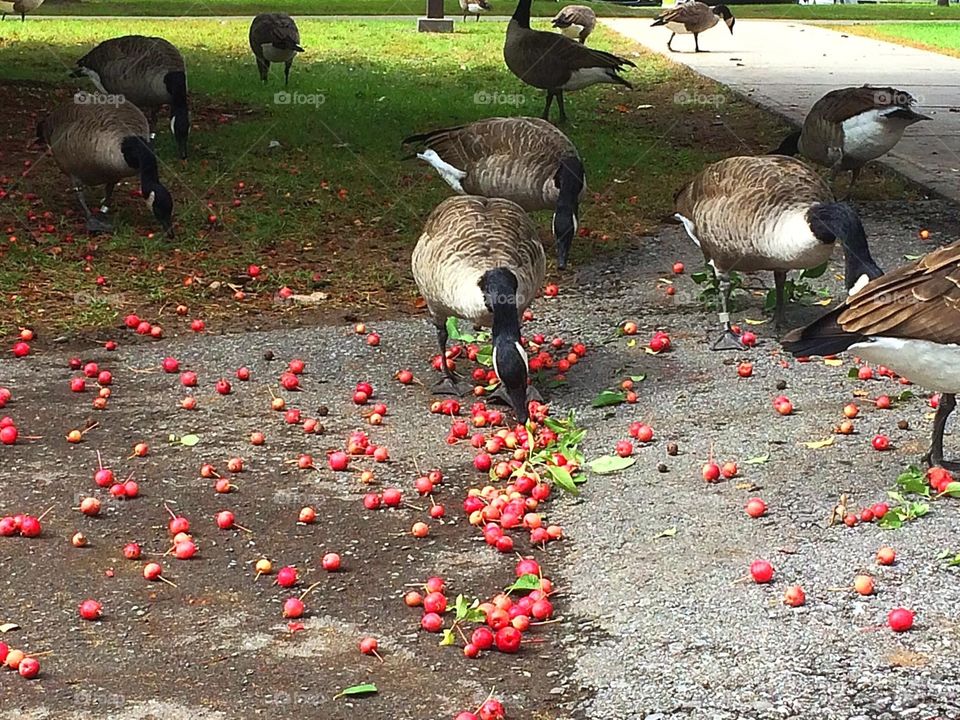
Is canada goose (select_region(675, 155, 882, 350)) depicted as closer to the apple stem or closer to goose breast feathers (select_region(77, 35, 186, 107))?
the apple stem

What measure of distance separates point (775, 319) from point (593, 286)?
1.70 m

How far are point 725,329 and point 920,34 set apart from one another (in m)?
23.4

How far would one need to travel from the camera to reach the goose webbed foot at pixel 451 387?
296 inches

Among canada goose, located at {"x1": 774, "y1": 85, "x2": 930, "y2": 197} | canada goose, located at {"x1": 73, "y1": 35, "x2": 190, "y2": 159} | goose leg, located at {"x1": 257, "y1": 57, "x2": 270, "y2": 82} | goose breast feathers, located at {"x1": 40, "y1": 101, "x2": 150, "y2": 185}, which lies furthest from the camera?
goose leg, located at {"x1": 257, "y1": 57, "x2": 270, "y2": 82}

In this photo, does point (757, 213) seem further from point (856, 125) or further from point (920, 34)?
point (920, 34)

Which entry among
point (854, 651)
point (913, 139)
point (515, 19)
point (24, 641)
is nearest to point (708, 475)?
point (854, 651)

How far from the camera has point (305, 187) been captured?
12.4 m

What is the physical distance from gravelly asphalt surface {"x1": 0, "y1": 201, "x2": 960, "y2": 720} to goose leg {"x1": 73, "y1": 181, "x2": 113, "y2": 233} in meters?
3.31

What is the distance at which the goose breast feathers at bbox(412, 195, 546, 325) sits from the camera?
23.0 feet

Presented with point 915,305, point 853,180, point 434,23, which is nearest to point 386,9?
point 434,23

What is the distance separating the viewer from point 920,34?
94.4 ft

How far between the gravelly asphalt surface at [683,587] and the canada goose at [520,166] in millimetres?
2416

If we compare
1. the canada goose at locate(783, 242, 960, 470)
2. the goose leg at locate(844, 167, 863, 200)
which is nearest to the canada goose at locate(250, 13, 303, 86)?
the goose leg at locate(844, 167, 863, 200)

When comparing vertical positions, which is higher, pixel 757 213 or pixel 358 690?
pixel 757 213
